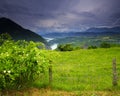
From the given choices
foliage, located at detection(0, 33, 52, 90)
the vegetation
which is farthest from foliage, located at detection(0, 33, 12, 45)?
foliage, located at detection(0, 33, 52, 90)

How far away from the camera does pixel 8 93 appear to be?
19938mm

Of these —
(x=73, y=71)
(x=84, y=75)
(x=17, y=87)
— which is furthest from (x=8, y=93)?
(x=73, y=71)

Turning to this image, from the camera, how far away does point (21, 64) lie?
752 inches

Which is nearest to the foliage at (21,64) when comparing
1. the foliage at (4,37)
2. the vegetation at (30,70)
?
the vegetation at (30,70)

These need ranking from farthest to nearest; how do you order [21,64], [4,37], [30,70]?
[4,37] < [30,70] < [21,64]

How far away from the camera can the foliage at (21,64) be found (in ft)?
60.0

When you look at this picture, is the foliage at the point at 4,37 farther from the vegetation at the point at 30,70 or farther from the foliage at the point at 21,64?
the foliage at the point at 21,64

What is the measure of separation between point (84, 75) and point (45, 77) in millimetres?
4327

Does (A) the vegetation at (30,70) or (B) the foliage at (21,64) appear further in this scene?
(A) the vegetation at (30,70)

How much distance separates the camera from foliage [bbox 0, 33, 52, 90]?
1828cm

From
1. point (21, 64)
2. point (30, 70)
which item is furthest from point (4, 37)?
point (30, 70)

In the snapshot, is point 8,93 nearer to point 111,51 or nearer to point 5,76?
point 5,76

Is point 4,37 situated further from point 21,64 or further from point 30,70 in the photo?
point 30,70

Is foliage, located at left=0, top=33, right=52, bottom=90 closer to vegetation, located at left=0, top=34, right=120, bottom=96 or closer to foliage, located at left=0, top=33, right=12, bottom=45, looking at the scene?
vegetation, located at left=0, top=34, right=120, bottom=96
